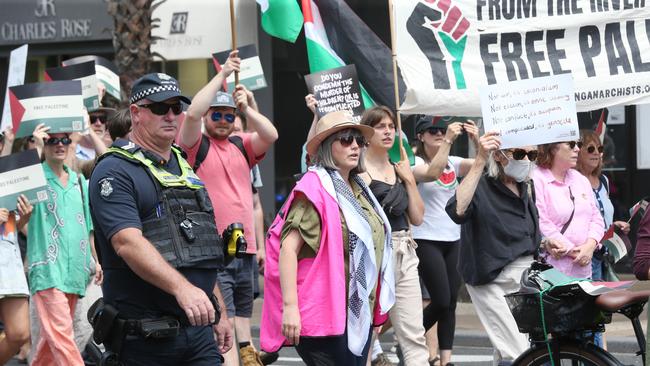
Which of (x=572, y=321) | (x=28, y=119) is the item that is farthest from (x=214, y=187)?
(x=572, y=321)

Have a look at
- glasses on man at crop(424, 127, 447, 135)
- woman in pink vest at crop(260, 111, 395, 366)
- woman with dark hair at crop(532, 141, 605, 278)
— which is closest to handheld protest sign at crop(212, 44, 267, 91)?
glasses on man at crop(424, 127, 447, 135)

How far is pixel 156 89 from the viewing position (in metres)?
5.91

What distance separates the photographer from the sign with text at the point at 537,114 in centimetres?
840

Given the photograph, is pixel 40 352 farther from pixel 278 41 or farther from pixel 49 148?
pixel 278 41

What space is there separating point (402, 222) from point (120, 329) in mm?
3614

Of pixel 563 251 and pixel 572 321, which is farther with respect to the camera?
pixel 563 251

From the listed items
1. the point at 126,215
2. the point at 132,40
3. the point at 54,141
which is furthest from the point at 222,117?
the point at 132,40

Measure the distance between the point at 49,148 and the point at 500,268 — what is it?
10.3ft

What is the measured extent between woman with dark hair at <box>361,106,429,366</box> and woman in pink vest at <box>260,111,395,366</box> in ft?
5.60

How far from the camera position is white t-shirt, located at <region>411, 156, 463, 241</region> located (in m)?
9.99

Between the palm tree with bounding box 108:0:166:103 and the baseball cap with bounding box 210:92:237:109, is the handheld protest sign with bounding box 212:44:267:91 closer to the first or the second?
the baseball cap with bounding box 210:92:237:109

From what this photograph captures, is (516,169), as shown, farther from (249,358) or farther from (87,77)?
(87,77)

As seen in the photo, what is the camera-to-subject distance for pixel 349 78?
9.32 metres

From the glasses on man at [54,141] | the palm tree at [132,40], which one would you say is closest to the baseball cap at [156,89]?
the glasses on man at [54,141]
